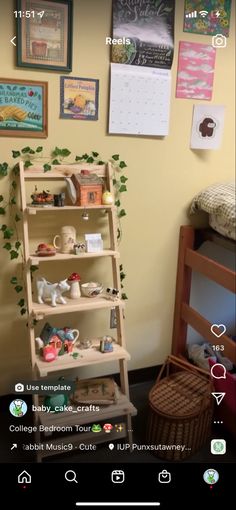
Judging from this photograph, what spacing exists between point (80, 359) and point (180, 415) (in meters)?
0.34

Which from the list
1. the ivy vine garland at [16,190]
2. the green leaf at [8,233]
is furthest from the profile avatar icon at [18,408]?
the green leaf at [8,233]

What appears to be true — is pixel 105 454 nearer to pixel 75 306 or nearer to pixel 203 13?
pixel 75 306

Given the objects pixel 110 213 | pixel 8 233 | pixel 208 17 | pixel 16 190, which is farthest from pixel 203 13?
pixel 8 233

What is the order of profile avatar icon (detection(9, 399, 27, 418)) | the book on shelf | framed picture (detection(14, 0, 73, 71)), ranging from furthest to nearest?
the book on shelf → framed picture (detection(14, 0, 73, 71)) → profile avatar icon (detection(9, 399, 27, 418))

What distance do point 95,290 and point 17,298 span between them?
0.92 ft

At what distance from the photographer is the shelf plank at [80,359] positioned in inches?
44.4

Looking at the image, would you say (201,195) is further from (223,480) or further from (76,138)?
(223,480)

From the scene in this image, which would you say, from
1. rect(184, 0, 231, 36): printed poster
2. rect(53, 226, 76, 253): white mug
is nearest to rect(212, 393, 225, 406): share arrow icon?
rect(53, 226, 76, 253): white mug

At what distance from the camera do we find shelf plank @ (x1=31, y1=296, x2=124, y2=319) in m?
1.15

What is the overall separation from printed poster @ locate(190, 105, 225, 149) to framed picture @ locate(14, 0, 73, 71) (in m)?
0.49

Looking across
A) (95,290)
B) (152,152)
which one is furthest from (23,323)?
(152,152)

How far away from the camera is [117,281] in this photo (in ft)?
4.17

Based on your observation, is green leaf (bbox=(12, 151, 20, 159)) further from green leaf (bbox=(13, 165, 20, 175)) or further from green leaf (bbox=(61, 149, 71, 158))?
green leaf (bbox=(61, 149, 71, 158))

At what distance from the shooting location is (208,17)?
1308mm
